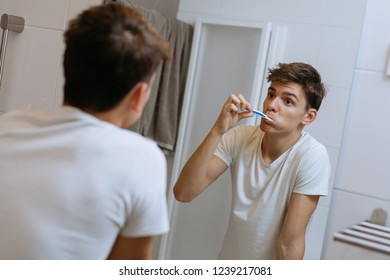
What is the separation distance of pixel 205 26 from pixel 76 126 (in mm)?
476

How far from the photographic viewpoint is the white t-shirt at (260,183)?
95 centimetres

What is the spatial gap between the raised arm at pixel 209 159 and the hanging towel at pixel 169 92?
0.27 ft

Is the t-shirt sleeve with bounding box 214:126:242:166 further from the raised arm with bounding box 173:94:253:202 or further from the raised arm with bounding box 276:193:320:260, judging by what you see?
the raised arm with bounding box 276:193:320:260

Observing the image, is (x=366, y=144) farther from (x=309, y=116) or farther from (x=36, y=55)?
(x=36, y=55)

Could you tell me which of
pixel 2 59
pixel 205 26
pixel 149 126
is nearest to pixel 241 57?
pixel 205 26

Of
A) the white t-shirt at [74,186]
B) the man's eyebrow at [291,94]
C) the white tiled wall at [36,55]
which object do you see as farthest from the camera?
the white tiled wall at [36,55]

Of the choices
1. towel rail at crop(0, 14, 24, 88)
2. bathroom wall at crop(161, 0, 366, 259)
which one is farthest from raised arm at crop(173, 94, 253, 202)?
towel rail at crop(0, 14, 24, 88)

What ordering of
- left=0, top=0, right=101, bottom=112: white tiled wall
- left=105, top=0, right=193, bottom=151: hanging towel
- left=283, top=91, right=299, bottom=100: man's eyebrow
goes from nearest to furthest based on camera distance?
left=283, top=91, right=299, bottom=100: man's eyebrow
left=105, top=0, right=193, bottom=151: hanging towel
left=0, top=0, right=101, bottom=112: white tiled wall

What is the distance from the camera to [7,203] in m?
0.68

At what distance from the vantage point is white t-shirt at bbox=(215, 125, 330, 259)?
952 mm

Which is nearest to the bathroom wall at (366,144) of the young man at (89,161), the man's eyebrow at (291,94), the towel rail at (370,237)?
the towel rail at (370,237)

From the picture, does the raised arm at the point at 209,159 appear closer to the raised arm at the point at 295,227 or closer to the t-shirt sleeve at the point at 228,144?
the t-shirt sleeve at the point at 228,144
